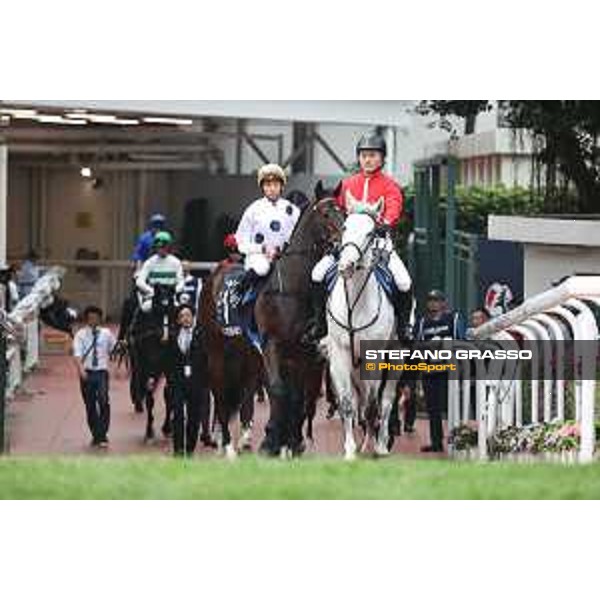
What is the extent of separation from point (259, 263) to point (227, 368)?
1075 mm

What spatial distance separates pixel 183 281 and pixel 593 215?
2.39 metres

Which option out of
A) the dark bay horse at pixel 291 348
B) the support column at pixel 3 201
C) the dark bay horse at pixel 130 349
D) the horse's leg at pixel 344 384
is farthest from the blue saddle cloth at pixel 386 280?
the support column at pixel 3 201

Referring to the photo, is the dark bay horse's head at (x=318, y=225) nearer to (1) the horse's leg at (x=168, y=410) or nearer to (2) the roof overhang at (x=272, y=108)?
(2) the roof overhang at (x=272, y=108)

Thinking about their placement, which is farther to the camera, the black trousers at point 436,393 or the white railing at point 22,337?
the white railing at point 22,337

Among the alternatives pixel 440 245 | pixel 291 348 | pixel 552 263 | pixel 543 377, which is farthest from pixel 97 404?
pixel 552 263

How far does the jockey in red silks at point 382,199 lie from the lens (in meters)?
16.4

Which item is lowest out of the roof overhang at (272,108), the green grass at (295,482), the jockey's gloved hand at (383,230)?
the green grass at (295,482)

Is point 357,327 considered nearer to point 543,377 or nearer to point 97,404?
point 543,377

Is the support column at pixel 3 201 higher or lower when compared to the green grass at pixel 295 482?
higher

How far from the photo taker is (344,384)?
53.8 ft

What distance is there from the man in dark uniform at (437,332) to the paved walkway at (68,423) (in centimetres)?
30

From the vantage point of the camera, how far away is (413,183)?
1664cm

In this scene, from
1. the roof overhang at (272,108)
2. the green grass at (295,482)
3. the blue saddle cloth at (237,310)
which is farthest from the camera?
the blue saddle cloth at (237,310)

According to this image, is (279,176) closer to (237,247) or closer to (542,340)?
(237,247)
